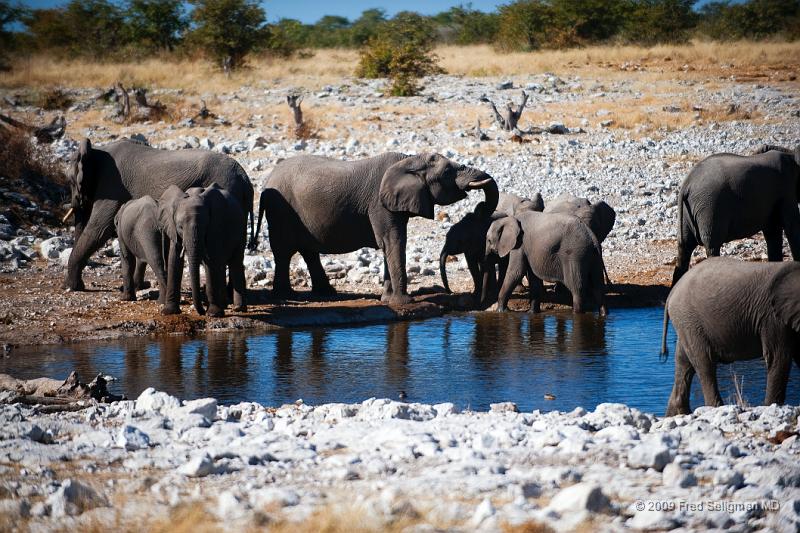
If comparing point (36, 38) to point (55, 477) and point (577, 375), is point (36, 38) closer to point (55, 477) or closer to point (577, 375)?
point (577, 375)

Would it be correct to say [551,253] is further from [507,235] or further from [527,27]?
[527,27]

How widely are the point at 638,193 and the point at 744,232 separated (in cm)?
558

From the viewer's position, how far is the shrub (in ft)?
101

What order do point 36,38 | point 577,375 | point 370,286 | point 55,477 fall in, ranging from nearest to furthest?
1. point 55,477
2. point 577,375
3. point 370,286
4. point 36,38

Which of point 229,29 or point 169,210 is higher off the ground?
point 229,29

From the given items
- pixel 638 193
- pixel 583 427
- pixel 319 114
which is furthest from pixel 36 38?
pixel 583 427

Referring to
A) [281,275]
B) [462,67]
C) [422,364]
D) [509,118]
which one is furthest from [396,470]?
[462,67]

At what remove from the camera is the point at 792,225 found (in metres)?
14.7

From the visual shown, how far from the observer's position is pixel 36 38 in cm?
4556

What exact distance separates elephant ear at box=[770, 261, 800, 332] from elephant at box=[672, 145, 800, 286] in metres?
6.09

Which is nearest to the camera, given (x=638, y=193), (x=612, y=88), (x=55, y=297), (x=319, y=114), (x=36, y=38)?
(x=55, y=297)

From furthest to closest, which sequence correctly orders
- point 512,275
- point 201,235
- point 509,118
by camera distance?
point 509,118 < point 512,275 < point 201,235

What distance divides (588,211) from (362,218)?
10.2 feet

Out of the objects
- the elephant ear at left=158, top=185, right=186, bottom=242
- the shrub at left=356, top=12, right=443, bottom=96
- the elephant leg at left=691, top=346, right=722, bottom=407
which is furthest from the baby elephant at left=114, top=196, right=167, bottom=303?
the shrub at left=356, top=12, right=443, bottom=96
